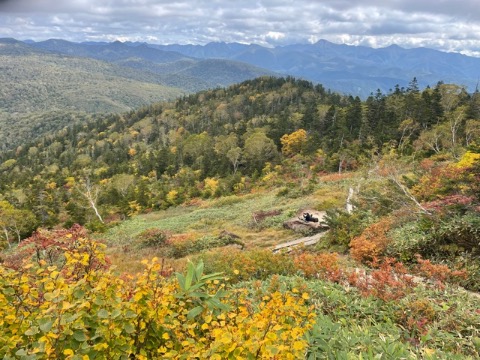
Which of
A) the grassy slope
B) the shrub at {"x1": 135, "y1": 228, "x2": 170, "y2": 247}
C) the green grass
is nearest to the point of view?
the grassy slope

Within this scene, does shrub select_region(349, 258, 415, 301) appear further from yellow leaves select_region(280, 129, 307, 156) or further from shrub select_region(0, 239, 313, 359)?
yellow leaves select_region(280, 129, 307, 156)

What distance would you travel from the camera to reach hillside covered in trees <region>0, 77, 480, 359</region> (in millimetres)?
3463

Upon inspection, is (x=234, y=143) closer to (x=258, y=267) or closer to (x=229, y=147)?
(x=229, y=147)

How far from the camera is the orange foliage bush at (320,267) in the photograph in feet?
29.7

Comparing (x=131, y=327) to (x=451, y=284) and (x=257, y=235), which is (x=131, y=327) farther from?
(x=257, y=235)

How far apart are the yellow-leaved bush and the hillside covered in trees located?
0.02m

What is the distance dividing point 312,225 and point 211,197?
28.7 metres

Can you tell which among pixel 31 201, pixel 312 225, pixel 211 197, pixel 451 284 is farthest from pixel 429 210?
pixel 31 201

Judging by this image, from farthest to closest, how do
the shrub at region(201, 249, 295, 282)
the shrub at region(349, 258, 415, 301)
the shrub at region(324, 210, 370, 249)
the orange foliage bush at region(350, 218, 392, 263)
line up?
the shrub at region(324, 210, 370, 249) → the orange foliage bush at region(350, 218, 392, 263) → the shrub at region(201, 249, 295, 282) → the shrub at region(349, 258, 415, 301)

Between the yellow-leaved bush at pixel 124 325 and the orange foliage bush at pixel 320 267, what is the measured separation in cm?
549

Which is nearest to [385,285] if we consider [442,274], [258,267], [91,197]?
[442,274]

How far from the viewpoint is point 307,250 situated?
1585 centimetres

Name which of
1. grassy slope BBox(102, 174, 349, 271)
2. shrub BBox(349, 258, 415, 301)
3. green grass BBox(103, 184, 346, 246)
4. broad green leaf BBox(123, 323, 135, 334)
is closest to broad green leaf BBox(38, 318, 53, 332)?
broad green leaf BBox(123, 323, 135, 334)

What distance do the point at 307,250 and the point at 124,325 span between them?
1357 cm
